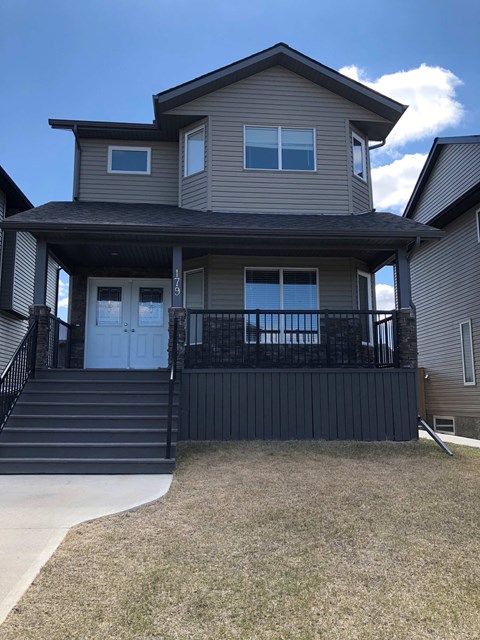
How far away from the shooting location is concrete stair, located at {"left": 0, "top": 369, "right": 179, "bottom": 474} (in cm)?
629

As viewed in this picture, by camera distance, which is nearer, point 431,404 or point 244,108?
point 244,108

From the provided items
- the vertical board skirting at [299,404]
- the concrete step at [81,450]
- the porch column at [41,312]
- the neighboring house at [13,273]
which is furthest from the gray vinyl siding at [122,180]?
the concrete step at [81,450]

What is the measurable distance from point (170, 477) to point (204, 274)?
5.38 meters

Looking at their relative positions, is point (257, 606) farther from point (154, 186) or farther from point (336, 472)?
point (154, 186)

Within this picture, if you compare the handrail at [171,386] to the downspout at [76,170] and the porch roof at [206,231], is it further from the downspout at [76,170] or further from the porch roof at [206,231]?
the downspout at [76,170]

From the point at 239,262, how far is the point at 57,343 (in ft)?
12.9

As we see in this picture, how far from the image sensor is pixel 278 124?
36.3 ft

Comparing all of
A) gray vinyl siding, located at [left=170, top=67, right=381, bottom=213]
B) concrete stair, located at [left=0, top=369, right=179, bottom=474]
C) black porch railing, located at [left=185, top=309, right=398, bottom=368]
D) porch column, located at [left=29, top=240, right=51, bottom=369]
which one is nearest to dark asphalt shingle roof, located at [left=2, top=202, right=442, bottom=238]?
gray vinyl siding, located at [left=170, top=67, right=381, bottom=213]

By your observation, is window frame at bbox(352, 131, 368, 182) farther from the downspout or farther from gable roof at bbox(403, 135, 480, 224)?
the downspout

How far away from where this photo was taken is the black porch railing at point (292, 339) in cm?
902

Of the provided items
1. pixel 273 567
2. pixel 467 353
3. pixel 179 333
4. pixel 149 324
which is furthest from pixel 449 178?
pixel 273 567

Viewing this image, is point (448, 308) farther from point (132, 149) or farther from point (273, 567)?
point (273, 567)

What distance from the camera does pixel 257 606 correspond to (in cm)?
291

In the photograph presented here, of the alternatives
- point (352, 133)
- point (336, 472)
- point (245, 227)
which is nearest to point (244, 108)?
point (352, 133)
